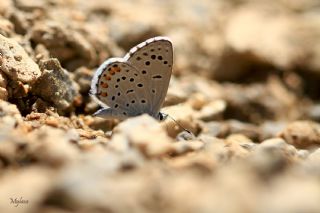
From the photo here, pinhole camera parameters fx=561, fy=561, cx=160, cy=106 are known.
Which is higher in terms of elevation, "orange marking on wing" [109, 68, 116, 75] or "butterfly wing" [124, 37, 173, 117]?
"butterfly wing" [124, 37, 173, 117]

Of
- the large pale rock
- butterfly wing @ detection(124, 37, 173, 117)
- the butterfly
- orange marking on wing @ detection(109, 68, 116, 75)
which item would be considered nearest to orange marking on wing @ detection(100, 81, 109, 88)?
the butterfly

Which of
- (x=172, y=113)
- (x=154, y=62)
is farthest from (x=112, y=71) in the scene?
(x=172, y=113)

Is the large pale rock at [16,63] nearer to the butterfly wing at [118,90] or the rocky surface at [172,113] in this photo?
the rocky surface at [172,113]

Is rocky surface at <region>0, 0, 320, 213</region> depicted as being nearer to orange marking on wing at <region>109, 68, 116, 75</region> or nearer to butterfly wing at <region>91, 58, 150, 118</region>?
butterfly wing at <region>91, 58, 150, 118</region>

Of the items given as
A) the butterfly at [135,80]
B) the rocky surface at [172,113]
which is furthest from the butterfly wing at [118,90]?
the rocky surface at [172,113]

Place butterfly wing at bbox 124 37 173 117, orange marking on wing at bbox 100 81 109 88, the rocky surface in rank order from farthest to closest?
orange marking on wing at bbox 100 81 109 88 < butterfly wing at bbox 124 37 173 117 < the rocky surface

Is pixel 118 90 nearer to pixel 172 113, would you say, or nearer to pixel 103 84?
pixel 103 84
